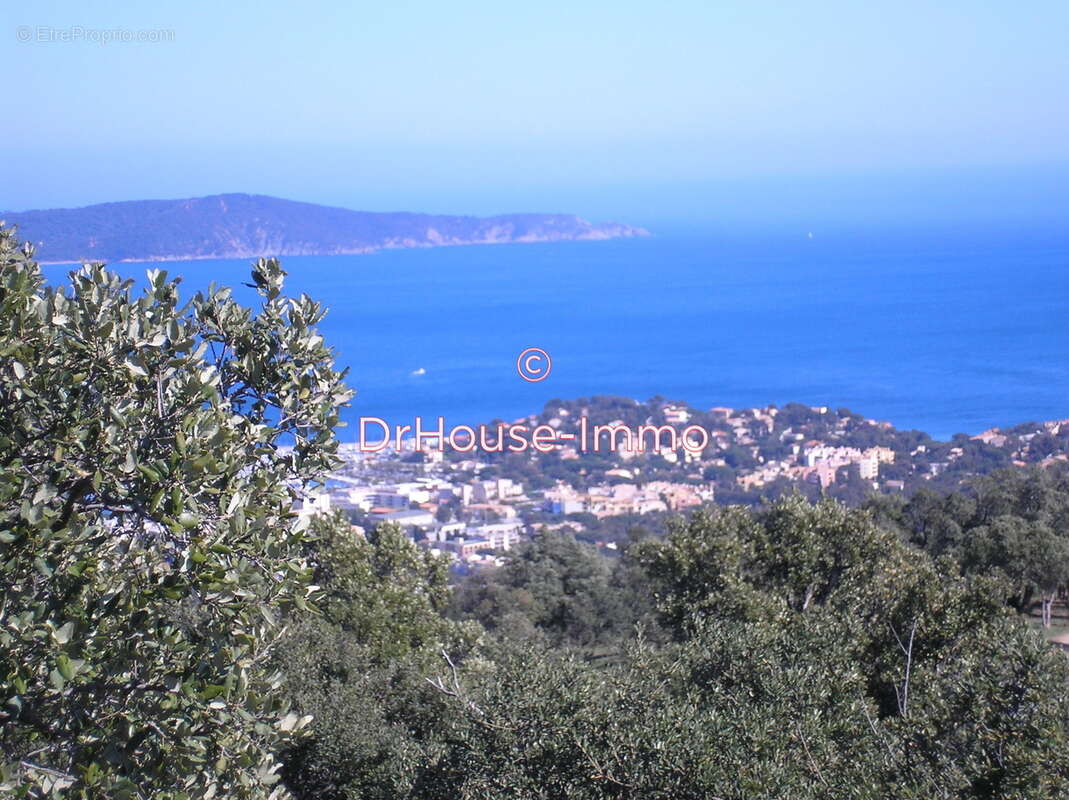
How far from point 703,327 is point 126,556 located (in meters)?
77.5

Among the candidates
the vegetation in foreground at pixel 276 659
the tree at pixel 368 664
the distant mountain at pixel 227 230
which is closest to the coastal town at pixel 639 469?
the distant mountain at pixel 227 230

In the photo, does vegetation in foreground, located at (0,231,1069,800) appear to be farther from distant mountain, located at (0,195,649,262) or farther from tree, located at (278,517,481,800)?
distant mountain, located at (0,195,649,262)

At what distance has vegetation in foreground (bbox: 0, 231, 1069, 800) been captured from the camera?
329cm

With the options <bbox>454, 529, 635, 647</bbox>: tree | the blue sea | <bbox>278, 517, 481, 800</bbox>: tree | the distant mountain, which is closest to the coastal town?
the blue sea

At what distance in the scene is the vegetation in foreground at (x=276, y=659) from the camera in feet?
10.8

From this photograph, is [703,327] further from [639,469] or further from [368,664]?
[368,664]

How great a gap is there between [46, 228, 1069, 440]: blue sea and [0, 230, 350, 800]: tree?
31.5 meters

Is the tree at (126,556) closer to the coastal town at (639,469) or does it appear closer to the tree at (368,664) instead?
the tree at (368,664)

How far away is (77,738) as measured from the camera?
3.36m

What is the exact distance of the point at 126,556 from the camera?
3.46 meters

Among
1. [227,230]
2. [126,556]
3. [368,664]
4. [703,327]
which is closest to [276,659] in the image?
[368,664]

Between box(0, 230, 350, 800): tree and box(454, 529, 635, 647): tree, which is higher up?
box(0, 230, 350, 800): tree

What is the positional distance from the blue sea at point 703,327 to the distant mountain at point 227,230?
142cm

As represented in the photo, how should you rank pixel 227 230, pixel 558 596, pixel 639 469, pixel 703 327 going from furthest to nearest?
pixel 703 327 → pixel 227 230 → pixel 639 469 → pixel 558 596
